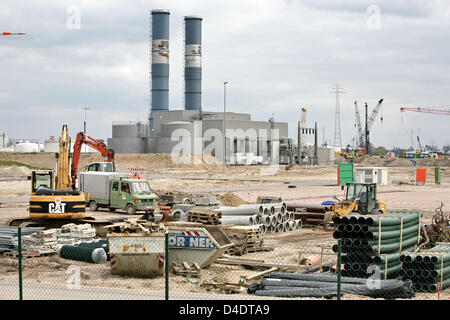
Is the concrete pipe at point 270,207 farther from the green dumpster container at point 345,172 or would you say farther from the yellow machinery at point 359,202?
the green dumpster container at point 345,172

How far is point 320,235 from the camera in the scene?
25938 millimetres

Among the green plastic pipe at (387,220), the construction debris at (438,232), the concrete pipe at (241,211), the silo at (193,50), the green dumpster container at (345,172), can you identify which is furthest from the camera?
the silo at (193,50)

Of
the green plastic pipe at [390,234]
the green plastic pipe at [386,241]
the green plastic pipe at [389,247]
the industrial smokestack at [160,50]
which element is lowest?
the green plastic pipe at [389,247]

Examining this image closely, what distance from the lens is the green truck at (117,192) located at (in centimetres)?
3319

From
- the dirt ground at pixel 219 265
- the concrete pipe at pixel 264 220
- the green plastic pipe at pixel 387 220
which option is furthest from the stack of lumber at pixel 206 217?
the green plastic pipe at pixel 387 220

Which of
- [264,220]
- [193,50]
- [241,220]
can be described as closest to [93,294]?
[241,220]

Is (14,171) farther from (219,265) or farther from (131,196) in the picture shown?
(219,265)

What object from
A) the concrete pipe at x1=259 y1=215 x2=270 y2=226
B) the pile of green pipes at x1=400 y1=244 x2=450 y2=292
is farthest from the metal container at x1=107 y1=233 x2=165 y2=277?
the concrete pipe at x1=259 y1=215 x2=270 y2=226

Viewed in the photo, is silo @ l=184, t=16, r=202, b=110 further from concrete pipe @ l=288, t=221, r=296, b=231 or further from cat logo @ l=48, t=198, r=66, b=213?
cat logo @ l=48, t=198, r=66, b=213

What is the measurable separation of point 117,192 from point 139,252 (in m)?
18.2

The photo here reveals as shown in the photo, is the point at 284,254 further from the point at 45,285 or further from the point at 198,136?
the point at 198,136

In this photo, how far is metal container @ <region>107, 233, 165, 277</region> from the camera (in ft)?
52.2

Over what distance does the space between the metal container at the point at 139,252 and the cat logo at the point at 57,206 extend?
8751mm
